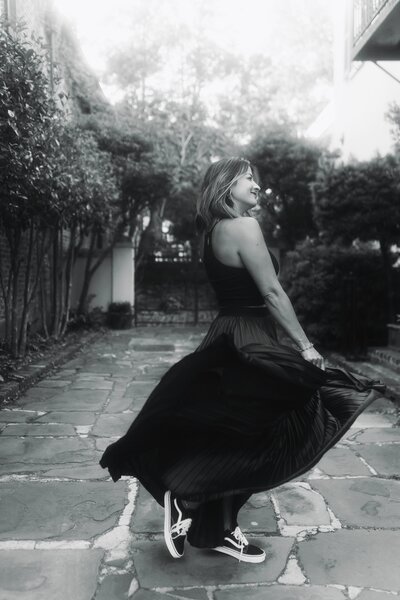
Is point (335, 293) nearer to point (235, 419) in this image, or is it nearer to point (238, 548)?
point (238, 548)

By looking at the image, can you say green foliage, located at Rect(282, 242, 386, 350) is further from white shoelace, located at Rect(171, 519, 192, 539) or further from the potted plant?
white shoelace, located at Rect(171, 519, 192, 539)

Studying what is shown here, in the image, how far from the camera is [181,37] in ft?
92.2

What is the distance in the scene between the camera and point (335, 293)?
9.80 m

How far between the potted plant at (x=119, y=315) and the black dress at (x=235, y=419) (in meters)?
11.9

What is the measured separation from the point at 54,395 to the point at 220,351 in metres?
4.64

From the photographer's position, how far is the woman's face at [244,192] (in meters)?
2.88

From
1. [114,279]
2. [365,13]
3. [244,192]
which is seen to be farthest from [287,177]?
[244,192]

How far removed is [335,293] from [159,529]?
276 inches

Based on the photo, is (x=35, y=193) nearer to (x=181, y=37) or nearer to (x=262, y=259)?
(x=262, y=259)

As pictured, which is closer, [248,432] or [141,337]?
[248,432]

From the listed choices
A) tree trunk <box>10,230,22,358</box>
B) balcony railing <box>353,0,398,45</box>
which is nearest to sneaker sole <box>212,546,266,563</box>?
tree trunk <box>10,230,22,358</box>

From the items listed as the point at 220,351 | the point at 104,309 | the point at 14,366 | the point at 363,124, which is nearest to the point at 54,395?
the point at 14,366

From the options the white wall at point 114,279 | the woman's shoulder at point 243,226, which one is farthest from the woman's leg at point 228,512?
the white wall at point 114,279

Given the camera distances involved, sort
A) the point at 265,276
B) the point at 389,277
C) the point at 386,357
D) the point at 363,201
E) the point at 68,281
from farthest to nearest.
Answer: the point at 68,281
the point at 389,277
the point at 363,201
the point at 386,357
the point at 265,276
